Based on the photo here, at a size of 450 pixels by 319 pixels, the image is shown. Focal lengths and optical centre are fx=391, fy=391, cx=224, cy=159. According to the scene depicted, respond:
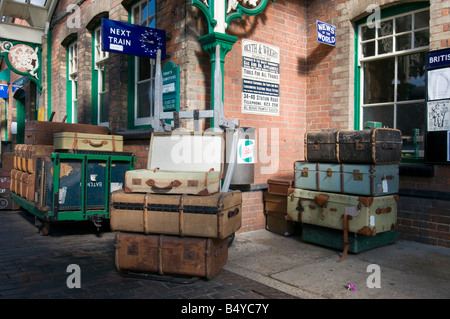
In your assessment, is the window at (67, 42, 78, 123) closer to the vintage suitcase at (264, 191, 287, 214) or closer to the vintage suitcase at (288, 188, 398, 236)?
the vintage suitcase at (264, 191, 287, 214)

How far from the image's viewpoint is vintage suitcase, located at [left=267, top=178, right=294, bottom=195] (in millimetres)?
6500

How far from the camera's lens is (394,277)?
14.9 ft

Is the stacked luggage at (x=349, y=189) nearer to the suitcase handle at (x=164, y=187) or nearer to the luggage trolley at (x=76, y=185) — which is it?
the suitcase handle at (x=164, y=187)

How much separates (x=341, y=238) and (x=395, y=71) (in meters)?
3.03

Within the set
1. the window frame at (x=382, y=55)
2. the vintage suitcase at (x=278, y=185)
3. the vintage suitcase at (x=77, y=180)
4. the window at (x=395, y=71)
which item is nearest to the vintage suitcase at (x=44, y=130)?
the vintage suitcase at (x=77, y=180)

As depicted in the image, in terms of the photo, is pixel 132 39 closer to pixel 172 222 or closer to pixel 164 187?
pixel 164 187

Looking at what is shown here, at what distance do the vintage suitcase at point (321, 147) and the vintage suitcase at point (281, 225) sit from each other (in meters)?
1.14

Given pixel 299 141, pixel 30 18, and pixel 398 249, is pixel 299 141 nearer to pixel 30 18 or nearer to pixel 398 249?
pixel 398 249

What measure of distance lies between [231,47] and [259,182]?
2.41 meters

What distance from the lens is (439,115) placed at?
5.75 metres

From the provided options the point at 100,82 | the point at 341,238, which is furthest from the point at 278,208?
the point at 100,82

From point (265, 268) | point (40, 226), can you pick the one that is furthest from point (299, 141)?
point (40, 226)

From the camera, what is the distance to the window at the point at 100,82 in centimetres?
953

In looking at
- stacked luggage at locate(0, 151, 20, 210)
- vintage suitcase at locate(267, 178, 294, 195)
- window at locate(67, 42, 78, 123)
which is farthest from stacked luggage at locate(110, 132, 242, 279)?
window at locate(67, 42, 78, 123)
